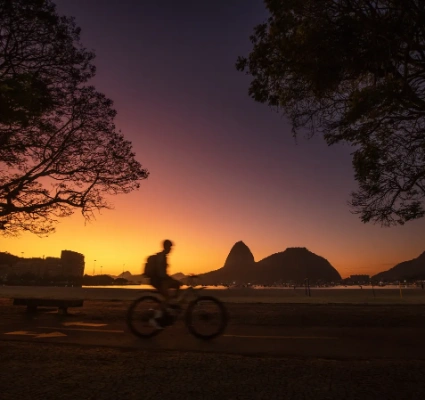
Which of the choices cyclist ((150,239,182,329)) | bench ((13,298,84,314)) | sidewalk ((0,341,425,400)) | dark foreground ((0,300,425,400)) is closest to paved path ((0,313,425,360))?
dark foreground ((0,300,425,400))

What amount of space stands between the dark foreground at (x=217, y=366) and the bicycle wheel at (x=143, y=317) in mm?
252

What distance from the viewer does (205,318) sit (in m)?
7.57

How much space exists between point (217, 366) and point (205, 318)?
9.29ft

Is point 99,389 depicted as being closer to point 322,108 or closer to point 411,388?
point 411,388

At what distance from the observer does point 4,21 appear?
1221cm

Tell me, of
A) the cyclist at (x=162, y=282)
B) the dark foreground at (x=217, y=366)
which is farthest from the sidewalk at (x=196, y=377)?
the cyclist at (x=162, y=282)

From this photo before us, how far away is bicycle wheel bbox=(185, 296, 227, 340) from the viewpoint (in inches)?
291

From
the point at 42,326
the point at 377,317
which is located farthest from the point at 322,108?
the point at 42,326

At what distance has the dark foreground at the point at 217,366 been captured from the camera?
3.67 metres

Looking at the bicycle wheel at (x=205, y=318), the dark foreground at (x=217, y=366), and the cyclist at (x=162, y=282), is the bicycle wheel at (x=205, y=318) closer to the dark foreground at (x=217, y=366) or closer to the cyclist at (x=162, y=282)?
the dark foreground at (x=217, y=366)

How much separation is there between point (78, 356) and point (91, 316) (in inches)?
287

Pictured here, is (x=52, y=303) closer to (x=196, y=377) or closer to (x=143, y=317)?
(x=143, y=317)

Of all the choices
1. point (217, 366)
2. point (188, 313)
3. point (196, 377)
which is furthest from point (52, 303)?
point (196, 377)

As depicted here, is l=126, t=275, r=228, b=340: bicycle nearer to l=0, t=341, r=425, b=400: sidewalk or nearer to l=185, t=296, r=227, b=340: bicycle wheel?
l=185, t=296, r=227, b=340: bicycle wheel
